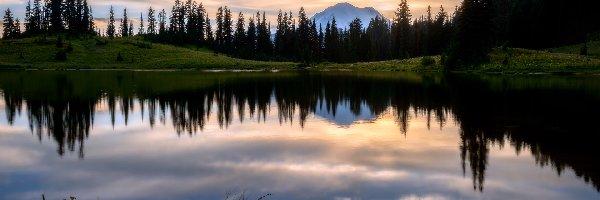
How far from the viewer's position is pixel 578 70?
6625cm

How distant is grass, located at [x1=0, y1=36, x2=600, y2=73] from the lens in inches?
2876

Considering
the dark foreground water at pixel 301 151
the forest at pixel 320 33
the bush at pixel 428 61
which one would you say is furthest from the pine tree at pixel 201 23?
the dark foreground water at pixel 301 151

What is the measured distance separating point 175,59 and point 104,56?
15141 mm

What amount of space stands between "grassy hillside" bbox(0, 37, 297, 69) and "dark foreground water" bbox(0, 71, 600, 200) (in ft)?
249

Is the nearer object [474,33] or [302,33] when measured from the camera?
[474,33]

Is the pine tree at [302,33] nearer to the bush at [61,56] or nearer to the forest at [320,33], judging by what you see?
the forest at [320,33]

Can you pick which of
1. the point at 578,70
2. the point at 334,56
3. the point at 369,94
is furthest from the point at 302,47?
the point at 369,94

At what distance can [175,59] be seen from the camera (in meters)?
112

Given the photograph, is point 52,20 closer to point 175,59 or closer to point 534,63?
point 175,59

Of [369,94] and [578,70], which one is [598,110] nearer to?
[369,94]

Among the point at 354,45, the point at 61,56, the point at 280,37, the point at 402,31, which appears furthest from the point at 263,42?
the point at 61,56

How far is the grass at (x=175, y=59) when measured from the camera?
7306 cm

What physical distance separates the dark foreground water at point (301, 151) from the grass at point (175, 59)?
153ft

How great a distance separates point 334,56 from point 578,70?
8248cm
